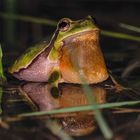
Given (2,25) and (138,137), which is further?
(2,25)

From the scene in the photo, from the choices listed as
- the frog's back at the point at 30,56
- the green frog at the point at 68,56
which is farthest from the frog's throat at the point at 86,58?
the frog's back at the point at 30,56

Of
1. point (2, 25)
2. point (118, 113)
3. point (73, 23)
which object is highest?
point (73, 23)

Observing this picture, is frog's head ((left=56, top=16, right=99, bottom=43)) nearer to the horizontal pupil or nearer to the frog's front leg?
the horizontal pupil

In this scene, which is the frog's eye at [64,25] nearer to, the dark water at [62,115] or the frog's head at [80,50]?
the frog's head at [80,50]

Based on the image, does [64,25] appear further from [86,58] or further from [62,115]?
[62,115]

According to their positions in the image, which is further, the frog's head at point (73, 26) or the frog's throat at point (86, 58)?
the frog's throat at point (86, 58)

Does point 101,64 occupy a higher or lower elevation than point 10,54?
higher

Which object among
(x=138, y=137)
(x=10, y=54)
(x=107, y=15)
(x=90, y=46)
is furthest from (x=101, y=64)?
(x=107, y=15)

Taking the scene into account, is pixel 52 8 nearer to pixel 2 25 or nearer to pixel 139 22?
pixel 2 25
